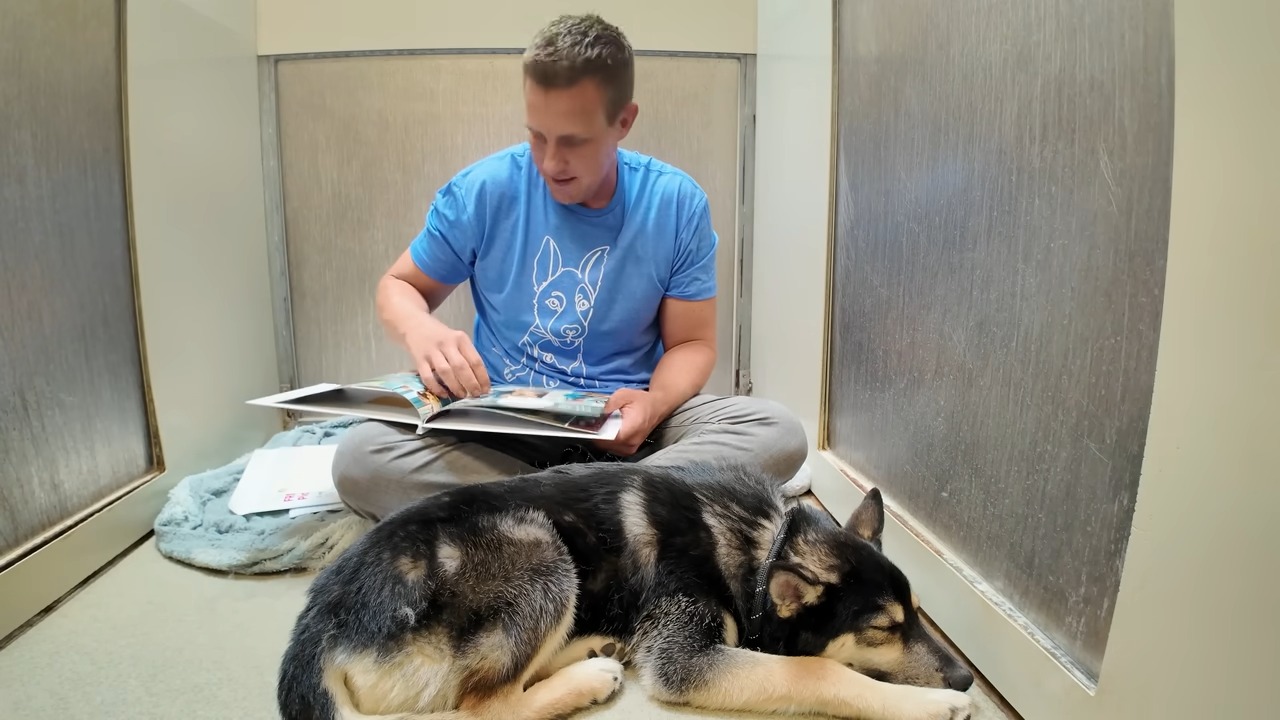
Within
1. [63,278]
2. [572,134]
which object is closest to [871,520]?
[572,134]

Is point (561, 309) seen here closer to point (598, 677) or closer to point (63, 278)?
point (598, 677)

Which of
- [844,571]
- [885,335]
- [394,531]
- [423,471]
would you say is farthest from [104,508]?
[885,335]

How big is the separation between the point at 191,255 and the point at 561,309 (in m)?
1.14

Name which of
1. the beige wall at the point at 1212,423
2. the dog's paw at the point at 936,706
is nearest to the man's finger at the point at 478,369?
the dog's paw at the point at 936,706

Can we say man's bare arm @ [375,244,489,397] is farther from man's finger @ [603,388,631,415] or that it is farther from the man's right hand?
man's finger @ [603,388,631,415]

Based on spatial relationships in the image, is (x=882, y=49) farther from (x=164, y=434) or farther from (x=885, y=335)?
(x=164, y=434)

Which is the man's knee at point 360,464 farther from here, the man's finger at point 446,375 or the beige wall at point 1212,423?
the beige wall at point 1212,423

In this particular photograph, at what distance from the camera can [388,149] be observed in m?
2.61

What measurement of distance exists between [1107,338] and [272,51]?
2714 mm

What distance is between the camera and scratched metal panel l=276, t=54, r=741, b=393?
2.56m

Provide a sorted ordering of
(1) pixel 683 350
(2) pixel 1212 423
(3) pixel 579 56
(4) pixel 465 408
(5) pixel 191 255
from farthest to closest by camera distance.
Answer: (5) pixel 191 255 → (1) pixel 683 350 → (3) pixel 579 56 → (4) pixel 465 408 → (2) pixel 1212 423

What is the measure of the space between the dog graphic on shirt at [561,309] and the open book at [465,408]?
26cm

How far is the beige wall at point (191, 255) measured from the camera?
1732 mm

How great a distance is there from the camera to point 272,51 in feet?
8.21
